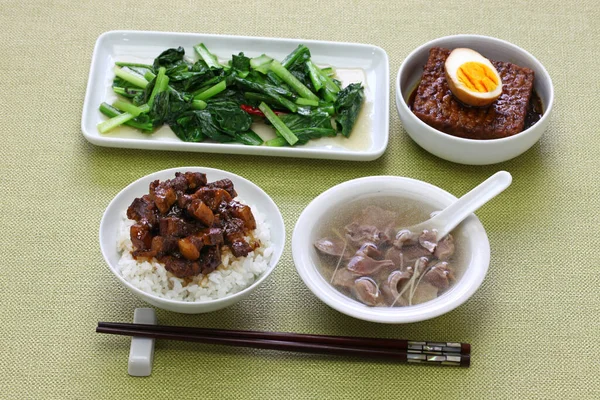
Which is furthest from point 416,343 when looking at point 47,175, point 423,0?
point 423,0

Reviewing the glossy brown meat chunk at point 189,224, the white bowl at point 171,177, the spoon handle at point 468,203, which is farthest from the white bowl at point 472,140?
the glossy brown meat chunk at point 189,224

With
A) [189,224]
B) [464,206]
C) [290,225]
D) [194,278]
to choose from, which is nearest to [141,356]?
[194,278]

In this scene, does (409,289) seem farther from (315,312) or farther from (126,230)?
(126,230)

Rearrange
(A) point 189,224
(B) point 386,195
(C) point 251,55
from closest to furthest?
Result: (A) point 189,224, (B) point 386,195, (C) point 251,55

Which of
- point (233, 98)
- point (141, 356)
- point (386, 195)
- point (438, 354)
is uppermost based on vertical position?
point (386, 195)

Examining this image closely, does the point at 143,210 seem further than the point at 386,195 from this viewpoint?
No

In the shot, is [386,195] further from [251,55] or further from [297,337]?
[251,55]

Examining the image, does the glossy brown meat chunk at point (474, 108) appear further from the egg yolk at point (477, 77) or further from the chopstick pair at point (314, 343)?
the chopstick pair at point (314, 343)
